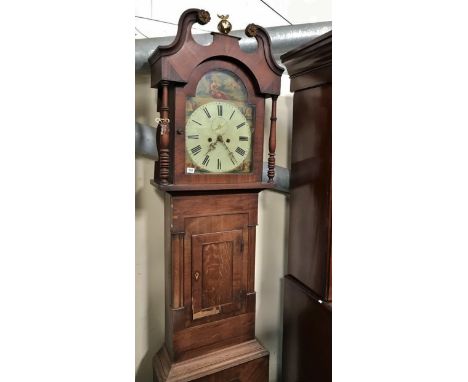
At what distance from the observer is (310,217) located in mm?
1291

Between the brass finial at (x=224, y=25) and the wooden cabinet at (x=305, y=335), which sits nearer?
the brass finial at (x=224, y=25)

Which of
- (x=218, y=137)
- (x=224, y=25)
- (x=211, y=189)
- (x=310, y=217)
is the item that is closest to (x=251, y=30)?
(x=224, y=25)

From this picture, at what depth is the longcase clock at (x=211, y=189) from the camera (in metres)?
1.04

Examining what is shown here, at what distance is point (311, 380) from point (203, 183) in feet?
3.03

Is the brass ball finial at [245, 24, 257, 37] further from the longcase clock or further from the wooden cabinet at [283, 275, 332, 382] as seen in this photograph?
the wooden cabinet at [283, 275, 332, 382]

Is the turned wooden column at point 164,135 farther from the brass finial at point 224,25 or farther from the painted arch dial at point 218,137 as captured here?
the brass finial at point 224,25

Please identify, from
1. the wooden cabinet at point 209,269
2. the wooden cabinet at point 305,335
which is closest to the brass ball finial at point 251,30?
the wooden cabinet at point 209,269

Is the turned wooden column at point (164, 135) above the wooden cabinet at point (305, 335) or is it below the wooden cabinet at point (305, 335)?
above

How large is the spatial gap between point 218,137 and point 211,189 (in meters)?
0.18

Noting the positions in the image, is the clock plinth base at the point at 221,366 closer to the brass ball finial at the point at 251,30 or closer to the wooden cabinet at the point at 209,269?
the wooden cabinet at the point at 209,269

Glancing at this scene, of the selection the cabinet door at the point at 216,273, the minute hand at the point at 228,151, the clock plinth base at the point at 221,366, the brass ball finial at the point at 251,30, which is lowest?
the clock plinth base at the point at 221,366

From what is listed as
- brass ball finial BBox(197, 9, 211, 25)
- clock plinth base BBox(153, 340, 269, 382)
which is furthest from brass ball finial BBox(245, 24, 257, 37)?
clock plinth base BBox(153, 340, 269, 382)

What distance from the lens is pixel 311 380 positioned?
1.30 m

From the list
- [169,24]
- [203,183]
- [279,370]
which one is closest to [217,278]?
[203,183]
